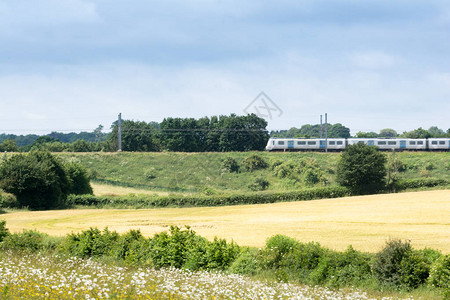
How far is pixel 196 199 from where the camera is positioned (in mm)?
48281

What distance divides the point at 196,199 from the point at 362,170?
63.1 feet

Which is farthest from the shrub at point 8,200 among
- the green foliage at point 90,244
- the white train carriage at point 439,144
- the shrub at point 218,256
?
the white train carriage at point 439,144

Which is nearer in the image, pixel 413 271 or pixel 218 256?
pixel 413 271

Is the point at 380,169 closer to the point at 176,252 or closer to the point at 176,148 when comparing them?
the point at 176,252

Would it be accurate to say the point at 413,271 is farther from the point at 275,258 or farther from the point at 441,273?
the point at 275,258

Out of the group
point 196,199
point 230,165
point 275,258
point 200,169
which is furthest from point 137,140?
point 275,258

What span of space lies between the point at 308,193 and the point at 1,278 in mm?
41471

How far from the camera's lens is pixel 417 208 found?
39750 mm

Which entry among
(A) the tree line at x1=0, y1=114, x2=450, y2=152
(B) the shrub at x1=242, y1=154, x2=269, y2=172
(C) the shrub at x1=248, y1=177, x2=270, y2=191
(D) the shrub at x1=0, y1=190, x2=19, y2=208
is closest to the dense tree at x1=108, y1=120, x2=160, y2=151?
(A) the tree line at x1=0, y1=114, x2=450, y2=152

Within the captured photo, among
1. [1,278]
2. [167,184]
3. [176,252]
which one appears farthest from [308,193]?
[1,278]

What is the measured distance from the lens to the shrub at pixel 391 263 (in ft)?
47.5

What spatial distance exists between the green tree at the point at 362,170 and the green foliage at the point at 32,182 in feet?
103

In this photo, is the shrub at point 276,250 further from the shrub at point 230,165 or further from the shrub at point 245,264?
the shrub at point 230,165

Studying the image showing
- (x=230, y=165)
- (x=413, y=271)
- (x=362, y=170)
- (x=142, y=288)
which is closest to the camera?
(x=142, y=288)
